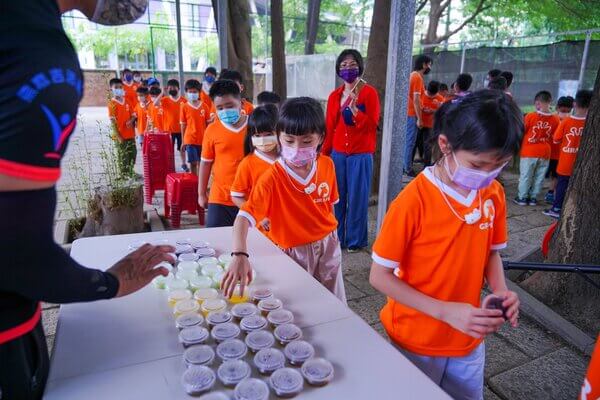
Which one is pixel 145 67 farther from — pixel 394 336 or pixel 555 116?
pixel 394 336

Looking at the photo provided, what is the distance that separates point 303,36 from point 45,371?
2109cm

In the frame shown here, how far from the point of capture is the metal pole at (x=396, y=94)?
270 cm

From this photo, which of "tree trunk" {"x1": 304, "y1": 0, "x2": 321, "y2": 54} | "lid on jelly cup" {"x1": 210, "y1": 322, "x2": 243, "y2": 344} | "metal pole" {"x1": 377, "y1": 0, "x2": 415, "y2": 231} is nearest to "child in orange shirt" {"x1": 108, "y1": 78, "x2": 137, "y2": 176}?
"metal pole" {"x1": 377, "y1": 0, "x2": 415, "y2": 231}

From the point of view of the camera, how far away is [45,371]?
3.47ft

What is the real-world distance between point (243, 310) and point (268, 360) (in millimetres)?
277

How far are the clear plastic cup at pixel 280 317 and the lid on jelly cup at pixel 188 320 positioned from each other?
21cm

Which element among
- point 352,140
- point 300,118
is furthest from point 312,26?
point 300,118

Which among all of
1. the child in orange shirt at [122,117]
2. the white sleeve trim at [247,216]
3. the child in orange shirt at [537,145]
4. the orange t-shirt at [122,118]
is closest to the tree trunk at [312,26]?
the child in orange shirt at [122,117]

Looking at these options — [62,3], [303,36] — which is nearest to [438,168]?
[62,3]

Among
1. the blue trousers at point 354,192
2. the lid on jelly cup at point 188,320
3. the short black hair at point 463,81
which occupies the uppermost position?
the short black hair at point 463,81

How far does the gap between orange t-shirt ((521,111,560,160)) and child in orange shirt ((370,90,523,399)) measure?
4907 millimetres

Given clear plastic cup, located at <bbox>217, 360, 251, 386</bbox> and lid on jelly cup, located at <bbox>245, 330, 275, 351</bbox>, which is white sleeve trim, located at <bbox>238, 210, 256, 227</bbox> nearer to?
lid on jelly cup, located at <bbox>245, 330, 275, 351</bbox>

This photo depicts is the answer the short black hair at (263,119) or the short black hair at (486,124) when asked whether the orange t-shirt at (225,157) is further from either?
the short black hair at (486,124)

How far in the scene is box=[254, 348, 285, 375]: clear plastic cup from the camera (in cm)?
109
